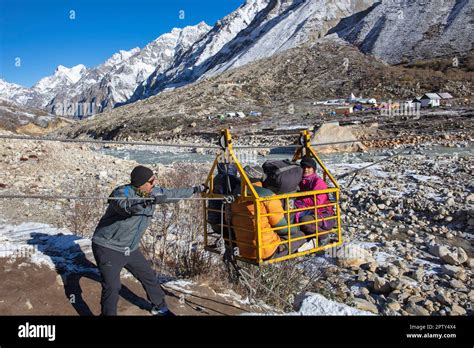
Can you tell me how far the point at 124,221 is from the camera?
461 cm

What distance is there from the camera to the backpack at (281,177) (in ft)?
16.3

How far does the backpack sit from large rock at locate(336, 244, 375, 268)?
16.5 ft

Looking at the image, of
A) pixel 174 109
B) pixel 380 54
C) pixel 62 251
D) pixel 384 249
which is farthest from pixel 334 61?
pixel 62 251

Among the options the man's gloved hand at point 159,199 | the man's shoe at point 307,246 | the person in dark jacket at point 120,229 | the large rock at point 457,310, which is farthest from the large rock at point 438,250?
the man's gloved hand at point 159,199

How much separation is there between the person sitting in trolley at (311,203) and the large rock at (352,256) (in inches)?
161

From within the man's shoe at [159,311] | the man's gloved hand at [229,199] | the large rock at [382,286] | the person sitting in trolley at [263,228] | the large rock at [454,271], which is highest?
the man's gloved hand at [229,199]

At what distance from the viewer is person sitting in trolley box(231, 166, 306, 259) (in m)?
4.71

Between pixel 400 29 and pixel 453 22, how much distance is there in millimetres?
10217

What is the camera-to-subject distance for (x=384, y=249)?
10.2 meters

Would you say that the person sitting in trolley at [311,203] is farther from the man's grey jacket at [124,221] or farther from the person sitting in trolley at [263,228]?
the man's grey jacket at [124,221]

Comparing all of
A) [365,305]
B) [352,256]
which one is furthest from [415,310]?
[352,256]

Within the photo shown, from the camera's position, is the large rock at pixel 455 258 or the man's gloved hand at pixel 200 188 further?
the large rock at pixel 455 258

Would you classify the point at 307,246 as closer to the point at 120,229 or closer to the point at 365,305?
the point at 120,229
